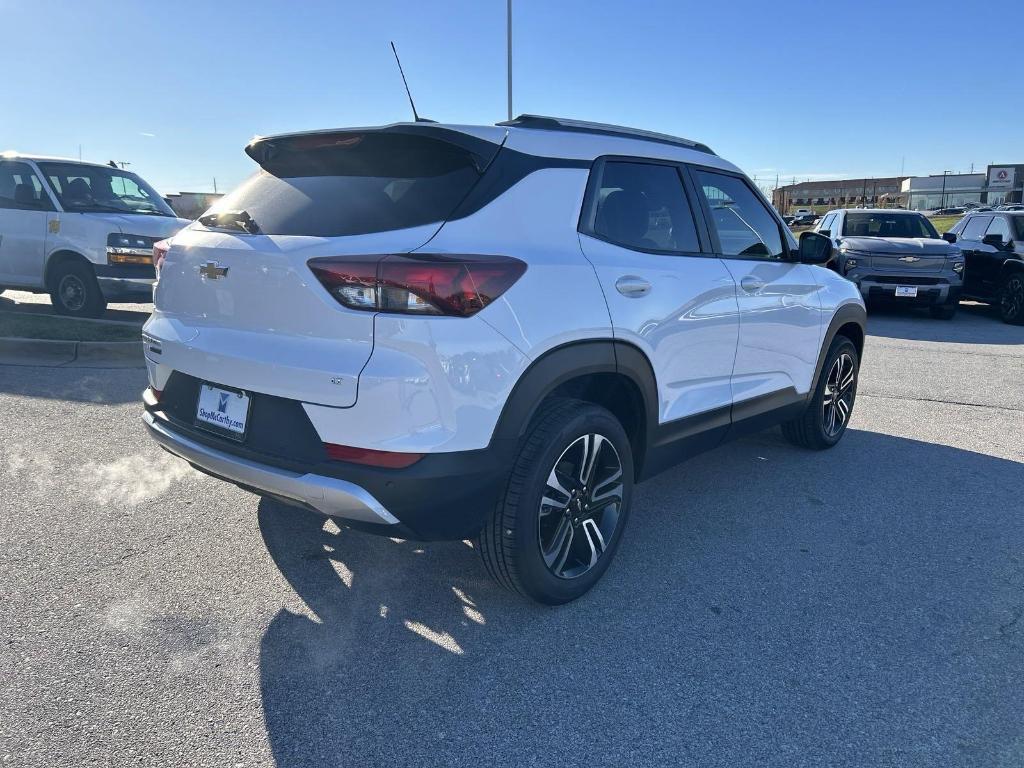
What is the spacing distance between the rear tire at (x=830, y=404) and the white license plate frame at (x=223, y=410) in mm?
3533

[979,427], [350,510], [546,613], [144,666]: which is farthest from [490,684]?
[979,427]

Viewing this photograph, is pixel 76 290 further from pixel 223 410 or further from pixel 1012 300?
pixel 1012 300

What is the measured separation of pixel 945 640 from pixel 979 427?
3630mm

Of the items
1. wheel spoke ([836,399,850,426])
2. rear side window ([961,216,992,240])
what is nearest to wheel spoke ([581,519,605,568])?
wheel spoke ([836,399,850,426])

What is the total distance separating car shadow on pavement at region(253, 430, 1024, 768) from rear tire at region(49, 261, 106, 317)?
6.30m

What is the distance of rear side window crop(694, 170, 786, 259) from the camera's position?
12.6 ft

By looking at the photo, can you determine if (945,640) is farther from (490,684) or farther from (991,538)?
(490,684)

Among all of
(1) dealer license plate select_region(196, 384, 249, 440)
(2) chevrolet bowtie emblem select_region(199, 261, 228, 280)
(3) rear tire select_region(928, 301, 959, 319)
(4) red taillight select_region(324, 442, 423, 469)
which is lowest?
(3) rear tire select_region(928, 301, 959, 319)

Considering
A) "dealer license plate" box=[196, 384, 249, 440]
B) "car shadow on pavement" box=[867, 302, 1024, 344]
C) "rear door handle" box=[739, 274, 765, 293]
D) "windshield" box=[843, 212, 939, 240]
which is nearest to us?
"dealer license plate" box=[196, 384, 249, 440]

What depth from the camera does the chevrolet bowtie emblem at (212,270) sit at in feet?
9.06

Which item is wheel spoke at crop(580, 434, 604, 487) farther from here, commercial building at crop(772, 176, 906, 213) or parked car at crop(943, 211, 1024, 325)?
commercial building at crop(772, 176, 906, 213)

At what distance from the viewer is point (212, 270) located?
280cm

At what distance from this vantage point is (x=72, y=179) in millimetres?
8984

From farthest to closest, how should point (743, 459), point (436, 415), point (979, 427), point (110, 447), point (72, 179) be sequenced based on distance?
point (72, 179) → point (979, 427) → point (743, 459) → point (110, 447) → point (436, 415)
